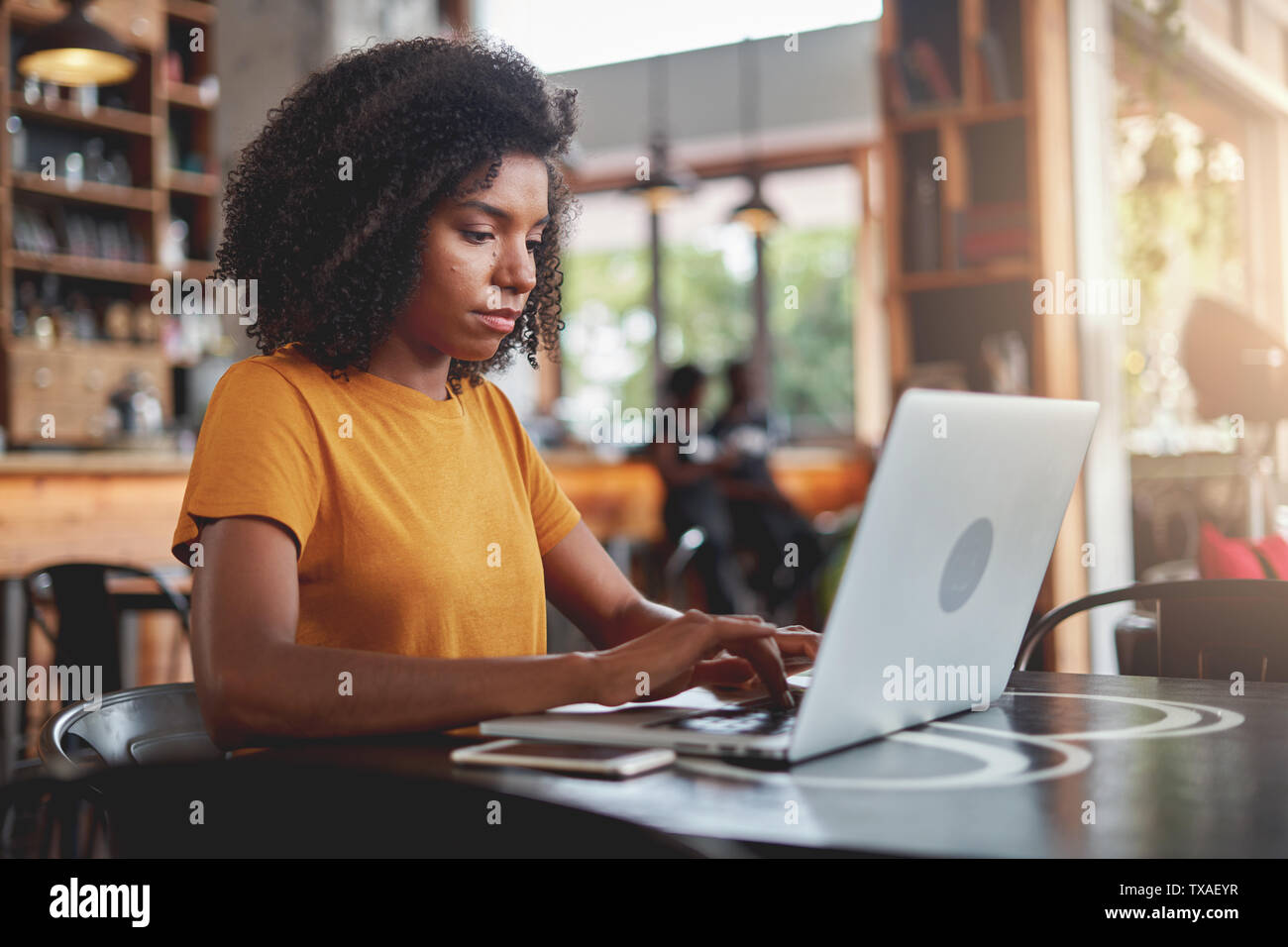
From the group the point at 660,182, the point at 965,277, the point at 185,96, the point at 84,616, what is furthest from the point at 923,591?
the point at 660,182

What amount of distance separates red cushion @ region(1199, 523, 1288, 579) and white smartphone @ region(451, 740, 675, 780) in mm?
1554

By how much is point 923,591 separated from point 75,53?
4658 millimetres

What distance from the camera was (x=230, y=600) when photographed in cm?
101

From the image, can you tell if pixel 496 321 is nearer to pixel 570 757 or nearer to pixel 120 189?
pixel 570 757

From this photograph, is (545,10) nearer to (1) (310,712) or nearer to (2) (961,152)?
(2) (961,152)

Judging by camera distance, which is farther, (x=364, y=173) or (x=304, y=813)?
(x=364, y=173)

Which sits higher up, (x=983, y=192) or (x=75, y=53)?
(x=75, y=53)

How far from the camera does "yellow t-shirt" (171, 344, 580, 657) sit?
1.12m

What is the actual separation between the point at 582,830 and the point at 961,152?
429cm

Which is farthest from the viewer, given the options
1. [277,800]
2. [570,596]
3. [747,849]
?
[570,596]

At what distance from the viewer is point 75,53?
15.3 feet

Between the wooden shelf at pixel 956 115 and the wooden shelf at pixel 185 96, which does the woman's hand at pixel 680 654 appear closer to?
the wooden shelf at pixel 956 115

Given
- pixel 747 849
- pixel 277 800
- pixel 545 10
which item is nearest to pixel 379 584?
pixel 277 800

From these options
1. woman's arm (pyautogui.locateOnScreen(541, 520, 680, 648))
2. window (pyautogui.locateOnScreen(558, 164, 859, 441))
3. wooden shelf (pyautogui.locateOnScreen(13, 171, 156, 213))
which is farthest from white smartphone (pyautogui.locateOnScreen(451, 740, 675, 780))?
window (pyautogui.locateOnScreen(558, 164, 859, 441))
